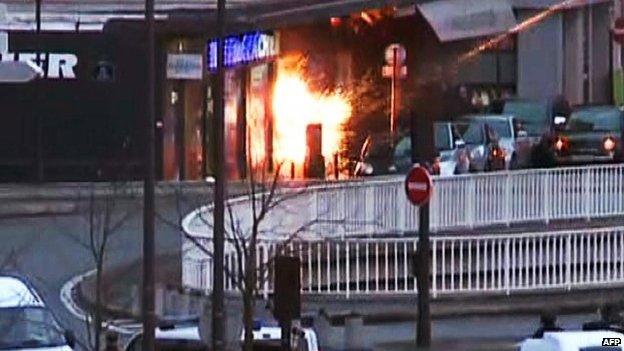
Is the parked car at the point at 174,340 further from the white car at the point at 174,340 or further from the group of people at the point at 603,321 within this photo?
the group of people at the point at 603,321

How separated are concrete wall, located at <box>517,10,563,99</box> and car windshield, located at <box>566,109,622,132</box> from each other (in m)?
20.0

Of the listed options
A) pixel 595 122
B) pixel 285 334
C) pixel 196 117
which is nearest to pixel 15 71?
pixel 285 334

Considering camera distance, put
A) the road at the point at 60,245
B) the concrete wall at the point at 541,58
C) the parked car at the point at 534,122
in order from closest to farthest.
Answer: the road at the point at 60,245 < the parked car at the point at 534,122 < the concrete wall at the point at 541,58

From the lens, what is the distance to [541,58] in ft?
216

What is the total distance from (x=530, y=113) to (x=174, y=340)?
100 feet

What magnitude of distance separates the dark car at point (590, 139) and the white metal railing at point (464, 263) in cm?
1350

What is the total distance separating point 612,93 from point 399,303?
122 ft

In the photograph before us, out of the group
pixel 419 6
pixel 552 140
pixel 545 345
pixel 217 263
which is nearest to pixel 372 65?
pixel 419 6

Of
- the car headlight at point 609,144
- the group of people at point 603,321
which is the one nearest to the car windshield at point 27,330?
the group of people at point 603,321

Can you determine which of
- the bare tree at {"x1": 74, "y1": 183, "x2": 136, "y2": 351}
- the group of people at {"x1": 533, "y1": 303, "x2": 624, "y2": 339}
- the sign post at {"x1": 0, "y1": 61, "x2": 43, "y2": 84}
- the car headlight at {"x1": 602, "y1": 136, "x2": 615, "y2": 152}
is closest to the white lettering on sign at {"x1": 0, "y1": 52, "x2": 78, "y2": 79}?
the bare tree at {"x1": 74, "y1": 183, "x2": 136, "y2": 351}

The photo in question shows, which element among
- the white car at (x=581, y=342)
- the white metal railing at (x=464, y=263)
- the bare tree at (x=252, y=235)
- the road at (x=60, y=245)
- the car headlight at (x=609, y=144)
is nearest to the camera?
the white car at (x=581, y=342)

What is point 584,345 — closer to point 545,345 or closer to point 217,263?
point 545,345

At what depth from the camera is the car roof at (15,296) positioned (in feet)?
74.3

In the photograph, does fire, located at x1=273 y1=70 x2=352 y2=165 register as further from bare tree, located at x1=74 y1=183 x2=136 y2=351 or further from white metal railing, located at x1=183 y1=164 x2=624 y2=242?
white metal railing, located at x1=183 y1=164 x2=624 y2=242
